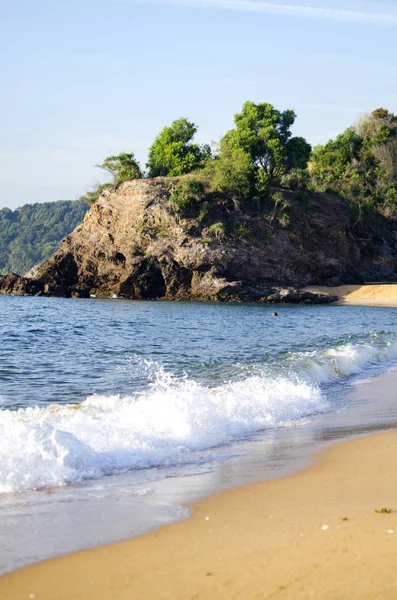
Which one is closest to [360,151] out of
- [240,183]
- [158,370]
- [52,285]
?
[240,183]

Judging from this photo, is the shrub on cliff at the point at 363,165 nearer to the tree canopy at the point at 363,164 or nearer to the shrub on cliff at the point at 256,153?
the tree canopy at the point at 363,164

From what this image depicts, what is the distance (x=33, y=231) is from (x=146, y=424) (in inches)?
6849

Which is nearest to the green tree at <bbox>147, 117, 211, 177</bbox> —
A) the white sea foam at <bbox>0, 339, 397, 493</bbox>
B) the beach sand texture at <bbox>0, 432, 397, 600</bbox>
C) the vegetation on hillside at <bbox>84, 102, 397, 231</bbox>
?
the vegetation on hillside at <bbox>84, 102, 397, 231</bbox>

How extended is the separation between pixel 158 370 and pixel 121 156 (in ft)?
162

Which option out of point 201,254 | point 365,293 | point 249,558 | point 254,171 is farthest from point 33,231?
point 249,558

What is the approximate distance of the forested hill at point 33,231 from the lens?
535 ft

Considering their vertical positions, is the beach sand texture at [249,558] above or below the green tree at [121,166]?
below

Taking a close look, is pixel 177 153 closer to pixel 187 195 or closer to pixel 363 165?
pixel 187 195

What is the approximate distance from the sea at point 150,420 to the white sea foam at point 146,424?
22 millimetres

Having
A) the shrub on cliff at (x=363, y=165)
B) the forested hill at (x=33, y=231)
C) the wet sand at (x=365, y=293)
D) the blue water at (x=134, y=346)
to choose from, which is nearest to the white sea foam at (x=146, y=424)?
the blue water at (x=134, y=346)

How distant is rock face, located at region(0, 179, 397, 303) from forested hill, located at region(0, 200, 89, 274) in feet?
331

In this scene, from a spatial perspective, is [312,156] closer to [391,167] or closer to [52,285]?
[391,167]

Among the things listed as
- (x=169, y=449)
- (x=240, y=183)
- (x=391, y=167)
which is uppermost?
(x=391, y=167)

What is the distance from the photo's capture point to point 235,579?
13.9 ft
